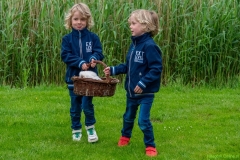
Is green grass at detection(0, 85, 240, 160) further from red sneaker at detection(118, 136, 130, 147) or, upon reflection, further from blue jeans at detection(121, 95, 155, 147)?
blue jeans at detection(121, 95, 155, 147)

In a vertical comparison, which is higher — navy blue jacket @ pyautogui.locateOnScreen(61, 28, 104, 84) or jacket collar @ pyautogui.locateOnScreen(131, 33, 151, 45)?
jacket collar @ pyautogui.locateOnScreen(131, 33, 151, 45)

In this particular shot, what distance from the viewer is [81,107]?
21.5 feet

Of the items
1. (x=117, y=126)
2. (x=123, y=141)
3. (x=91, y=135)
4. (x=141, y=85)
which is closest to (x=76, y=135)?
(x=91, y=135)

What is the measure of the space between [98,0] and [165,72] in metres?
1.74

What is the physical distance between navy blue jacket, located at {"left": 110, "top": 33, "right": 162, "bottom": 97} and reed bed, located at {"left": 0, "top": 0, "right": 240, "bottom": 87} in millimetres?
3811

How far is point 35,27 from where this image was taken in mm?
10250

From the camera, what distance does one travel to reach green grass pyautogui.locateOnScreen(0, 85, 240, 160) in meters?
6.11

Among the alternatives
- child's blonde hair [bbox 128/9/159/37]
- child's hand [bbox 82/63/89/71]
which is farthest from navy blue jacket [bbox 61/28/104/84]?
child's blonde hair [bbox 128/9/159/37]

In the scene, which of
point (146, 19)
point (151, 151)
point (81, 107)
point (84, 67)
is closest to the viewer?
point (146, 19)

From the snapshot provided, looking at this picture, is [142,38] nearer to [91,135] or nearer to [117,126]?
[91,135]

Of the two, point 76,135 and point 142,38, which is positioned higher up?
point 142,38

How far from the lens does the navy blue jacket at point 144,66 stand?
5.78 m

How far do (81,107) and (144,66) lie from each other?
1039 mm

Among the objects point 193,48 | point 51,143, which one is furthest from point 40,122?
point 193,48
